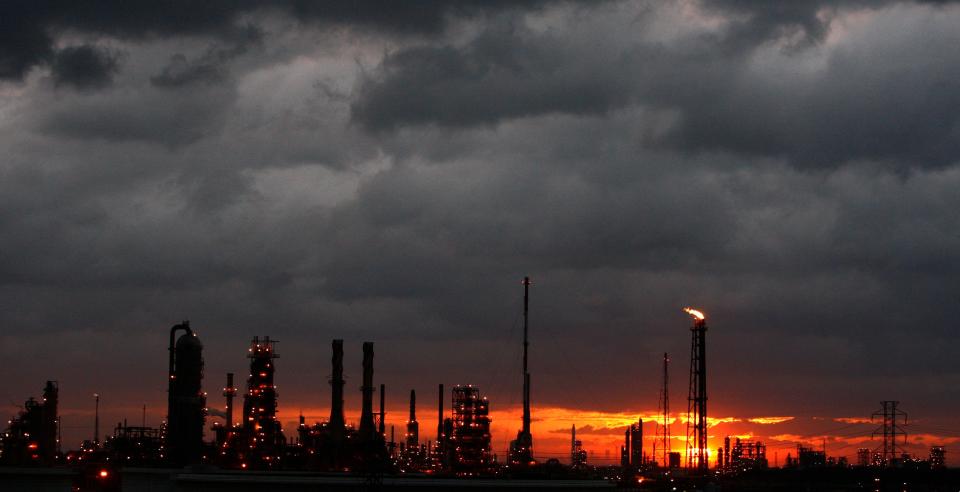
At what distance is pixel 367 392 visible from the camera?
166 metres

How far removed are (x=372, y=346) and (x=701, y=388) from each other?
51.1m

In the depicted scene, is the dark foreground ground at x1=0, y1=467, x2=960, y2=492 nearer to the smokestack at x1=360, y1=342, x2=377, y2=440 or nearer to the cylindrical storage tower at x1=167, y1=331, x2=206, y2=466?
the cylindrical storage tower at x1=167, y1=331, x2=206, y2=466

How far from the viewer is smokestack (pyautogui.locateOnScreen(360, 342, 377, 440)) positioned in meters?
165

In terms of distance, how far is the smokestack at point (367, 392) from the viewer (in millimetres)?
165375

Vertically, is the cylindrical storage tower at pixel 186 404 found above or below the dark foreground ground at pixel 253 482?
above

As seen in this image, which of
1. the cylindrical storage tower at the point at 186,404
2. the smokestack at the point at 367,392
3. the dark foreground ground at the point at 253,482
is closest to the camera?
the dark foreground ground at the point at 253,482

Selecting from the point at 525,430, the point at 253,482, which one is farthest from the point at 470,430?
the point at 253,482

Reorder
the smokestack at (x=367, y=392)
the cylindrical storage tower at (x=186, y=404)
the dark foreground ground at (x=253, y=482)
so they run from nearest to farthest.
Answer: the dark foreground ground at (x=253, y=482) < the cylindrical storage tower at (x=186, y=404) < the smokestack at (x=367, y=392)

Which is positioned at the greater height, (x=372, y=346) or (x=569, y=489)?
(x=372, y=346)

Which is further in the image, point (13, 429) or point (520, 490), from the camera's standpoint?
point (13, 429)

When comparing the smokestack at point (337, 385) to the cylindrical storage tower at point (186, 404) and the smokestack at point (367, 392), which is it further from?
the cylindrical storage tower at point (186, 404)

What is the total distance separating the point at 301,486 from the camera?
325 feet

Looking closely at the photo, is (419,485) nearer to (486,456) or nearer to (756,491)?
(486,456)

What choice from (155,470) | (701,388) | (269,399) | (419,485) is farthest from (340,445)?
(419,485)
